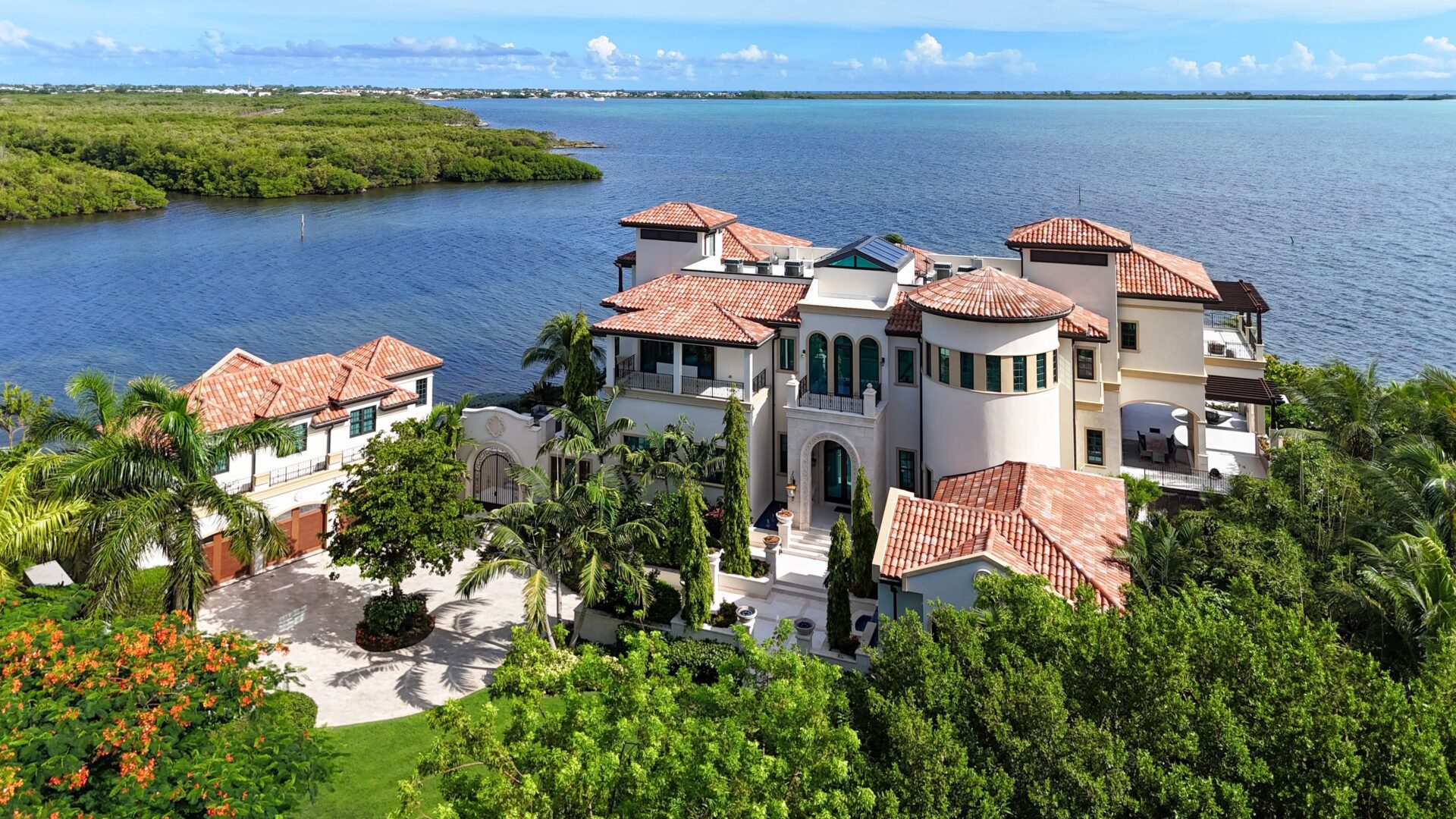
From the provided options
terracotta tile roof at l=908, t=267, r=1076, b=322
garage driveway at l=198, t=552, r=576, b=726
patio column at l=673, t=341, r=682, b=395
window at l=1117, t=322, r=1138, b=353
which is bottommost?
garage driveway at l=198, t=552, r=576, b=726

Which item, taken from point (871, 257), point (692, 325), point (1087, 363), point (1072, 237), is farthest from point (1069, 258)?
point (692, 325)

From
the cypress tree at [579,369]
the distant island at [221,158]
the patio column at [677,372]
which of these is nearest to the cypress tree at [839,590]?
the patio column at [677,372]

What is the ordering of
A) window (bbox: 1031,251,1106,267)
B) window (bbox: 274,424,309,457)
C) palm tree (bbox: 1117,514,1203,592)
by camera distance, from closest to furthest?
palm tree (bbox: 1117,514,1203,592) < window (bbox: 274,424,309,457) < window (bbox: 1031,251,1106,267)

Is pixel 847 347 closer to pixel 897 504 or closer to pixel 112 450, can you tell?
pixel 897 504

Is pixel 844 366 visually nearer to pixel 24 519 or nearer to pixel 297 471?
pixel 297 471

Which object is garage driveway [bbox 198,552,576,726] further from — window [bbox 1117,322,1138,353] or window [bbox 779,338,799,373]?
window [bbox 1117,322,1138,353]

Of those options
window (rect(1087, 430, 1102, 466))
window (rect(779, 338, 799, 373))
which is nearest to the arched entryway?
window (rect(779, 338, 799, 373))
